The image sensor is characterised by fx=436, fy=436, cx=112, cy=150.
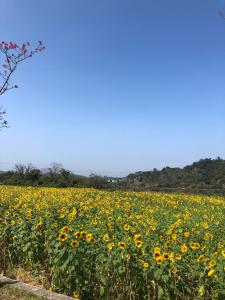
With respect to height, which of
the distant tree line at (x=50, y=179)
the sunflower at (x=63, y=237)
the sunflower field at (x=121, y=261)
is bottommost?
the sunflower field at (x=121, y=261)

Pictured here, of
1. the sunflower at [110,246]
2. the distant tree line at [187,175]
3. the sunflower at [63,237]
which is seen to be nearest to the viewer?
the sunflower at [110,246]

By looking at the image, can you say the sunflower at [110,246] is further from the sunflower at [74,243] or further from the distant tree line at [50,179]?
the distant tree line at [50,179]

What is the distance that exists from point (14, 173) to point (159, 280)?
116ft

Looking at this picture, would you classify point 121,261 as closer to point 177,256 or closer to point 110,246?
point 110,246

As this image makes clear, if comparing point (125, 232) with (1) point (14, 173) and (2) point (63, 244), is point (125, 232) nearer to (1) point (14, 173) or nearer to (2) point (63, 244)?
(2) point (63, 244)

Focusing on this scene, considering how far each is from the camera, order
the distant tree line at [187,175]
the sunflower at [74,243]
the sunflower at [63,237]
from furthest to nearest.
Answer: the distant tree line at [187,175] → the sunflower at [63,237] → the sunflower at [74,243]

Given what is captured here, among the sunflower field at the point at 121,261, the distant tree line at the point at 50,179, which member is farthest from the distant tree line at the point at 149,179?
the sunflower field at the point at 121,261

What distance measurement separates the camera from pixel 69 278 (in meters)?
5.31

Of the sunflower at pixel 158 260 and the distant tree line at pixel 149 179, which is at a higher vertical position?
the distant tree line at pixel 149 179

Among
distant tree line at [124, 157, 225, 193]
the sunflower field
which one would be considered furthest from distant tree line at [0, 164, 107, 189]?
the sunflower field

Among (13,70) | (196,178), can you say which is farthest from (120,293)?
(196,178)

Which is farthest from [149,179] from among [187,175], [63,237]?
[63,237]

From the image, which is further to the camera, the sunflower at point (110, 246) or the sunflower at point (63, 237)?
the sunflower at point (63, 237)

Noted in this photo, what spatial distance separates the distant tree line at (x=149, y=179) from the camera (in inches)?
1287
